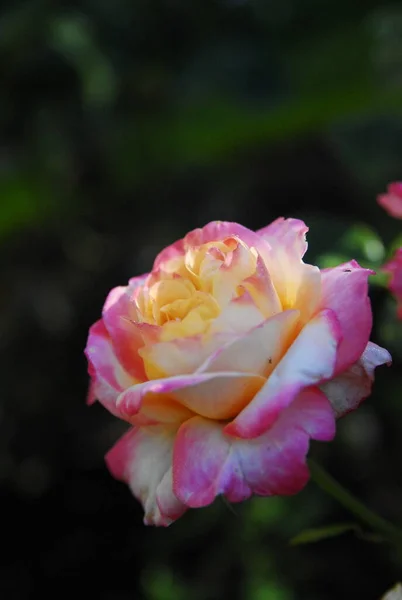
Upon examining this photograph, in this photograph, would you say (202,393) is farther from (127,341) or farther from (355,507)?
(355,507)

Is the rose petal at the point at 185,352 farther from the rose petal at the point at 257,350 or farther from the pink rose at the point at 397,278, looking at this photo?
the pink rose at the point at 397,278

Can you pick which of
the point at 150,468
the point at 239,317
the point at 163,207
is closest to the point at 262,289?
the point at 239,317

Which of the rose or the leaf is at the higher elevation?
the rose

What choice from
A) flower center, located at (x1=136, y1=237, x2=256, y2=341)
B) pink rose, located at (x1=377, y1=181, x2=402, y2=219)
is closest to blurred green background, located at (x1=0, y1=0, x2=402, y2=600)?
pink rose, located at (x1=377, y1=181, x2=402, y2=219)

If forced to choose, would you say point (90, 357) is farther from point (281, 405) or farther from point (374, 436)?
point (374, 436)

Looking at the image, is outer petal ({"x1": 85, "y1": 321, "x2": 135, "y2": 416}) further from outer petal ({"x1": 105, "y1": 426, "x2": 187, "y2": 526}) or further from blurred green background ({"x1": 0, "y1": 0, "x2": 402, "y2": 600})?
blurred green background ({"x1": 0, "y1": 0, "x2": 402, "y2": 600})

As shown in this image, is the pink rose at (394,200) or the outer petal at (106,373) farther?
the pink rose at (394,200)

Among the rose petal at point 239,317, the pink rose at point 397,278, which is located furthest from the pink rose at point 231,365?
the pink rose at point 397,278
